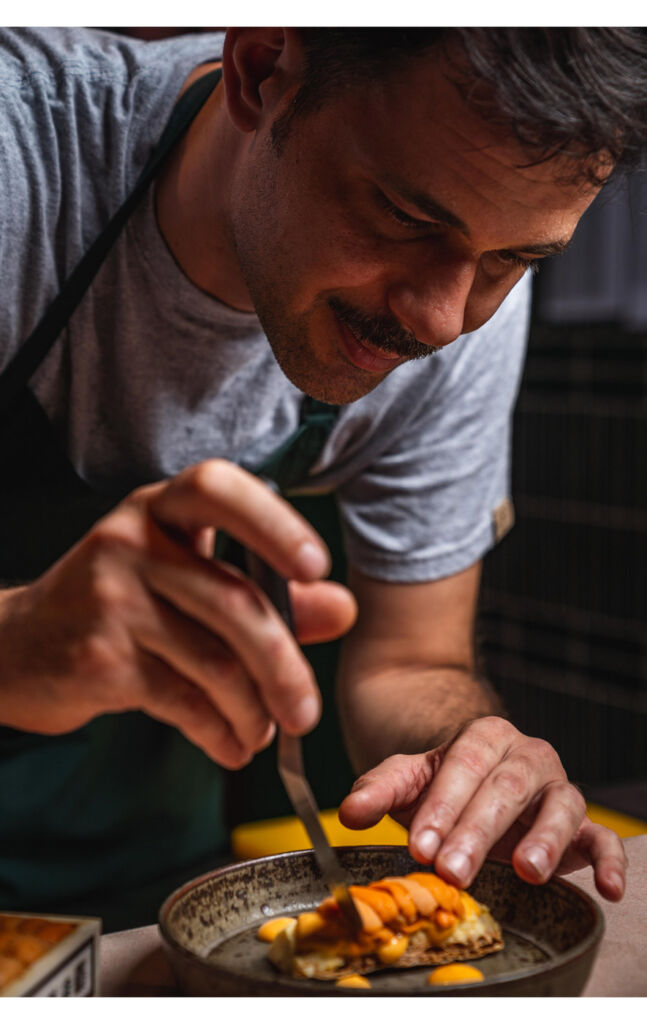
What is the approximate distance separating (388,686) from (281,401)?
1.18ft

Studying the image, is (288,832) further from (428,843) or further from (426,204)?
(426,204)

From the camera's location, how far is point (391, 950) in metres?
0.68

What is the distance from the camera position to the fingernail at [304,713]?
564 millimetres

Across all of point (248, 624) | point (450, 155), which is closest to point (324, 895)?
point (248, 624)

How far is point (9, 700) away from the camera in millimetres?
652

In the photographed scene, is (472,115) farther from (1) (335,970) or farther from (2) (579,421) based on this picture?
(2) (579,421)

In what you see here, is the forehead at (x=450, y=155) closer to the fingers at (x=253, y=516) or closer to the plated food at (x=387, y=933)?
the fingers at (x=253, y=516)

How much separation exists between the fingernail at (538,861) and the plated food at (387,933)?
46mm

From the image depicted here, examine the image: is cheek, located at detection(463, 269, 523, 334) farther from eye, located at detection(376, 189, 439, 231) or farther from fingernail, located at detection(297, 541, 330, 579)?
fingernail, located at detection(297, 541, 330, 579)

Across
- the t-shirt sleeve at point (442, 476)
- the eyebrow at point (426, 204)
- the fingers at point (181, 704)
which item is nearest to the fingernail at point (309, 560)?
the fingers at point (181, 704)

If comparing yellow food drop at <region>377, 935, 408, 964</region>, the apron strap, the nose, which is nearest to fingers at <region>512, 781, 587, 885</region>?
yellow food drop at <region>377, 935, 408, 964</region>

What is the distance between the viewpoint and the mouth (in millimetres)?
907

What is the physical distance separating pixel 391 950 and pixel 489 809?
15cm
